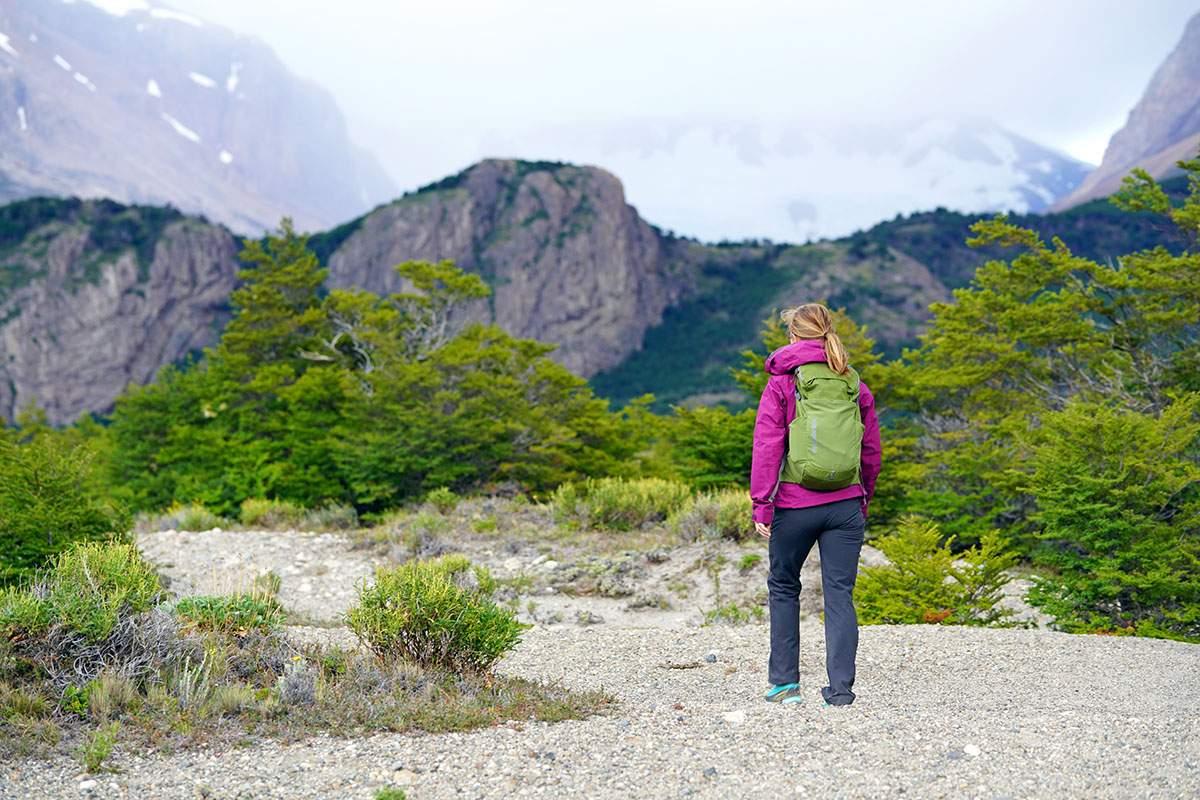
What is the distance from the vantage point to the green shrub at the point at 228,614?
568cm

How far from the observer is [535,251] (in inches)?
5202

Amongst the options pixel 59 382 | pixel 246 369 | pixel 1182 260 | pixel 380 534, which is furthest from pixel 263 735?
pixel 59 382

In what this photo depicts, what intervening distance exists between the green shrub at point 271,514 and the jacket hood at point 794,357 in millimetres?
14423

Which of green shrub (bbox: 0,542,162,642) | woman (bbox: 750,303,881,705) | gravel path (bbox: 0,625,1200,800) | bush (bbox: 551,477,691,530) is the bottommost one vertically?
bush (bbox: 551,477,691,530)

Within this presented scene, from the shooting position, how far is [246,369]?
23281 millimetres

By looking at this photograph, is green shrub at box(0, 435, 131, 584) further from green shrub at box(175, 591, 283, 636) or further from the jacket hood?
the jacket hood

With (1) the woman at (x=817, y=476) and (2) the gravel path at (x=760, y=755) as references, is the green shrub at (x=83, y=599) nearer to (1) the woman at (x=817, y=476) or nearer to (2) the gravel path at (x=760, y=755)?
(2) the gravel path at (x=760, y=755)

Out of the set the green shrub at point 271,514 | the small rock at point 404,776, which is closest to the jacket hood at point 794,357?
the small rock at point 404,776

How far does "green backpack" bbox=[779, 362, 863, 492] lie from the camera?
4789mm

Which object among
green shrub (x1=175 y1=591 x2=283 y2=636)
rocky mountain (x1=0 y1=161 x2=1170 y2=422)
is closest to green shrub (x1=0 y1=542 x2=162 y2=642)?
green shrub (x1=175 y1=591 x2=283 y2=636)

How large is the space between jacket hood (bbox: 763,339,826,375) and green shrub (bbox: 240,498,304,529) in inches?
568

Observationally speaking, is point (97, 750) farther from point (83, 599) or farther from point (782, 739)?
point (782, 739)

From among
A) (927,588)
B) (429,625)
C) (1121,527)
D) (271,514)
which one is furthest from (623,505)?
(429,625)

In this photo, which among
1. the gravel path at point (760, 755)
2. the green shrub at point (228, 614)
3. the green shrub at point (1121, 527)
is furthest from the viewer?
the green shrub at point (1121, 527)
